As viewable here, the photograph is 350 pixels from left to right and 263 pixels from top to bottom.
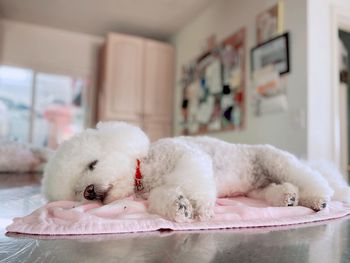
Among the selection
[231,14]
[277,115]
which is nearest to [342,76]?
[277,115]

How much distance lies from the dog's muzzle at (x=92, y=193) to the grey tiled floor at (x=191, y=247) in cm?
22

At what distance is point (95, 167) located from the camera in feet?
2.72

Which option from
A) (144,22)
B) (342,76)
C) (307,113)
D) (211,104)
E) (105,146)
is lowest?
(105,146)

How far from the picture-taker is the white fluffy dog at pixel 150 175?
2.44 ft

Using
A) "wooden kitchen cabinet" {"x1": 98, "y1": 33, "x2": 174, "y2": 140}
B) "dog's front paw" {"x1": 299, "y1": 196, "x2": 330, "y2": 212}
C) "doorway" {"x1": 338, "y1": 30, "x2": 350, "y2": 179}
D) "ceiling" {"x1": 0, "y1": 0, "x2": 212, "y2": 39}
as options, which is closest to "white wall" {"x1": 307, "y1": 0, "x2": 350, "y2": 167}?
"doorway" {"x1": 338, "y1": 30, "x2": 350, "y2": 179}

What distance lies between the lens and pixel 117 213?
0.71 metres

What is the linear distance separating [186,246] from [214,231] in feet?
0.40

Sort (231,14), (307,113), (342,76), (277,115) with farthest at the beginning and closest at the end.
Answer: (231,14), (342,76), (277,115), (307,113)

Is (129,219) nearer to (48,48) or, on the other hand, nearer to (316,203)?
(316,203)

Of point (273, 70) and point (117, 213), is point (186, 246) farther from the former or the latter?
point (273, 70)

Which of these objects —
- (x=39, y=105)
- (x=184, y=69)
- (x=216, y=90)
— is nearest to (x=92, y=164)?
(x=216, y=90)

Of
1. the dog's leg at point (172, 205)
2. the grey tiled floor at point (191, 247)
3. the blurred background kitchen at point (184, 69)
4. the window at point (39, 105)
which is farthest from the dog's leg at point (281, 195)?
the window at point (39, 105)

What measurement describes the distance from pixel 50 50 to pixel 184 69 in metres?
1.85

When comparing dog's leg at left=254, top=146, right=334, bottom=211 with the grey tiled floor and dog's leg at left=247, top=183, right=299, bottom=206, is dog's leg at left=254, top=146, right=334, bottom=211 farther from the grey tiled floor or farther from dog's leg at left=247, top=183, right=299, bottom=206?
the grey tiled floor
